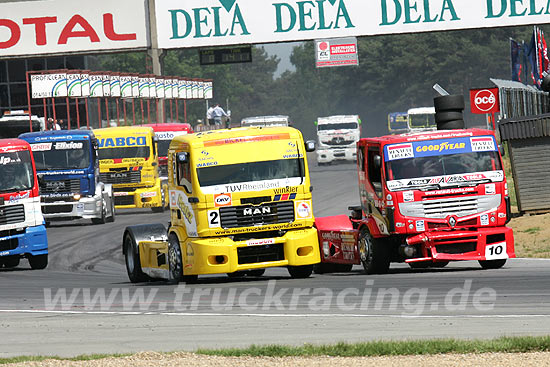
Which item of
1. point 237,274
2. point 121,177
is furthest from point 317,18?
point 237,274

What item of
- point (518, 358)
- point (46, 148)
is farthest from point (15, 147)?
point (518, 358)

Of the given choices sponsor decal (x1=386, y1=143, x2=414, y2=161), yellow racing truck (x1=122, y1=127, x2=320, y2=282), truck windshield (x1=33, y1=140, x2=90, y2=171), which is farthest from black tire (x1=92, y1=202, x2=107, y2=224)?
sponsor decal (x1=386, y1=143, x2=414, y2=161)

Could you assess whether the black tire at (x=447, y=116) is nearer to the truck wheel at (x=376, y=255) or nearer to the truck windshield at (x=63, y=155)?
the truck windshield at (x=63, y=155)

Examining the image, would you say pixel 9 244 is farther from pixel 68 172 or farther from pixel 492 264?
pixel 492 264

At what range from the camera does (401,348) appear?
11031 mm

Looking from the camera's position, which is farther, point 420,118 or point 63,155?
point 420,118

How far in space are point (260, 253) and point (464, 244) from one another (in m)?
3.23

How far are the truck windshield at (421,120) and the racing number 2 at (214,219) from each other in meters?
63.4

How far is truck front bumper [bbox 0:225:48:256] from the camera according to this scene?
2369 centimetres

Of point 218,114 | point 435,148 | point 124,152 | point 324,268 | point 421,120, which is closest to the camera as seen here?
point 435,148

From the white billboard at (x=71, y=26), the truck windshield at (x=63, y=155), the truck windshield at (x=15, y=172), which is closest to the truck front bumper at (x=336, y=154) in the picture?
the white billboard at (x=71, y=26)

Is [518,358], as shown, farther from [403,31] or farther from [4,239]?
[403,31]

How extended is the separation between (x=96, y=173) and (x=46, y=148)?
1.73m

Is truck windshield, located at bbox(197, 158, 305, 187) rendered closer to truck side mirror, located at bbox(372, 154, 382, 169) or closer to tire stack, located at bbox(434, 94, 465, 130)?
truck side mirror, located at bbox(372, 154, 382, 169)
